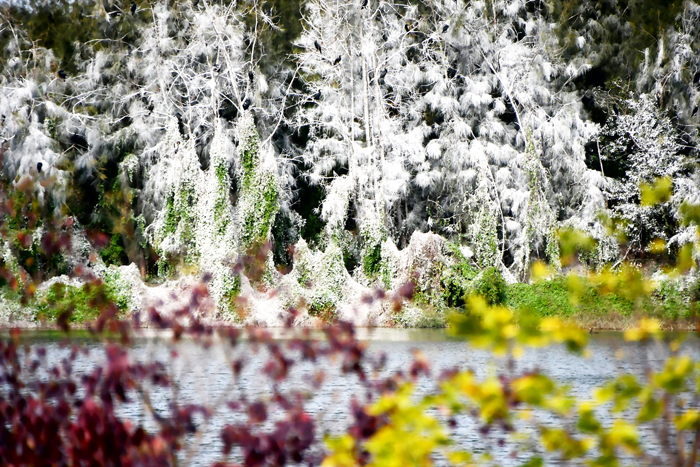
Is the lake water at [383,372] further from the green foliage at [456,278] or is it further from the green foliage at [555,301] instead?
the green foliage at [456,278]

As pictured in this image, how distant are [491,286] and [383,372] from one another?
12.4 m

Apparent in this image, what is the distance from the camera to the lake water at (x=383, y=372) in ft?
35.4

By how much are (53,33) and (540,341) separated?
36.3 meters

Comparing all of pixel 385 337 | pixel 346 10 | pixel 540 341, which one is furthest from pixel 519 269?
pixel 540 341

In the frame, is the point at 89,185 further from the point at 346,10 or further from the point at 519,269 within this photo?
the point at 519,269

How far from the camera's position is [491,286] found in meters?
27.4

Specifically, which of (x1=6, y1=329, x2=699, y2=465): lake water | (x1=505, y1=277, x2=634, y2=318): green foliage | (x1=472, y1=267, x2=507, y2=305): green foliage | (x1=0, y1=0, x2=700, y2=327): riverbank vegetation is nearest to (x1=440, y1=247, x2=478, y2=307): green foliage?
(x1=0, y1=0, x2=700, y2=327): riverbank vegetation

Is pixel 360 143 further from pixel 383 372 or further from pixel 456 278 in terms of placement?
pixel 383 372

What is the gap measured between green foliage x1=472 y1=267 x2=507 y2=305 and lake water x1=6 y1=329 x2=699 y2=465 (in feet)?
5.58

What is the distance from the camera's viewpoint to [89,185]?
33.1m

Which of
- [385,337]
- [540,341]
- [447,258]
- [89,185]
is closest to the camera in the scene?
[540,341]

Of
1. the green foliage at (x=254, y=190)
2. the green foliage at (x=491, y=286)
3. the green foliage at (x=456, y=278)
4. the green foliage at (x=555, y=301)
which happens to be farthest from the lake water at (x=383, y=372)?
the green foliage at (x=254, y=190)

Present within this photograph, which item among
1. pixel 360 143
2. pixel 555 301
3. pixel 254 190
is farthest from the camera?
pixel 360 143

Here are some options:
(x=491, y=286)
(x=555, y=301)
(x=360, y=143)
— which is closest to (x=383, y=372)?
(x=555, y=301)
